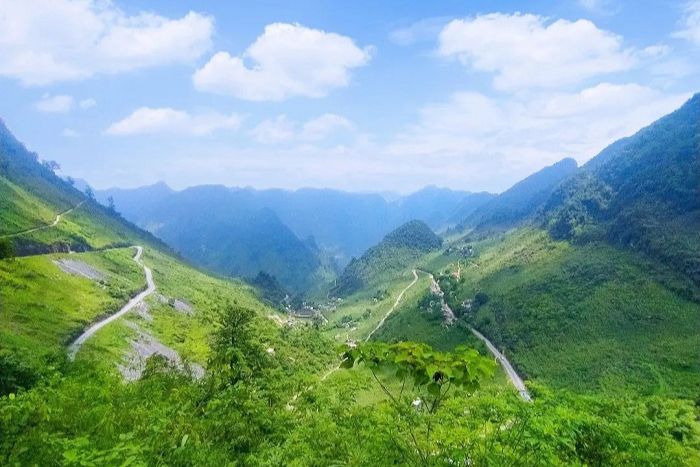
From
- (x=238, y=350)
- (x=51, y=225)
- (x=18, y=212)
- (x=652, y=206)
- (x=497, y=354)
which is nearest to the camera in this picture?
(x=238, y=350)

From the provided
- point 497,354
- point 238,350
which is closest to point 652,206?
point 497,354

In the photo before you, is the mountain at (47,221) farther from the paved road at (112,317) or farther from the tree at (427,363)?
the tree at (427,363)

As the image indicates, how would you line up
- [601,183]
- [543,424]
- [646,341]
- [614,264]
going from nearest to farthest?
[543,424]
[646,341]
[614,264]
[601,183]

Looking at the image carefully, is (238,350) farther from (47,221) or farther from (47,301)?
(47,221)

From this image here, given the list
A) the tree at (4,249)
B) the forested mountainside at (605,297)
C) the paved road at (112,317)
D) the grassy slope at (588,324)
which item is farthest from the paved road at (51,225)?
the grassy slope at (588,324)

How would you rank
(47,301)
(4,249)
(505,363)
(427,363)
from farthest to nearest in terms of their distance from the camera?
(505,363) → (4,249) → (47,301) → (427,363)

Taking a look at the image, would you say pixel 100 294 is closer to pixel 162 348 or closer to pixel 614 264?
pixel 162 348

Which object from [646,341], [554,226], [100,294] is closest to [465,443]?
[100,294]
